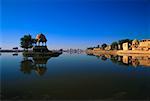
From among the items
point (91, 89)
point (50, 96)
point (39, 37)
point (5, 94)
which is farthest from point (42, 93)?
point (39, 37)

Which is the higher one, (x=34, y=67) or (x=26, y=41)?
(x=26, y=41)

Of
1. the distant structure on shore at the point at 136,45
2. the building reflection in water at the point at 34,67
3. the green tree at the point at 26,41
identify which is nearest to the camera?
the building reflection in water at the point at 34,67

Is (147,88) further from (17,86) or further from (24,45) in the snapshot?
(24,45)

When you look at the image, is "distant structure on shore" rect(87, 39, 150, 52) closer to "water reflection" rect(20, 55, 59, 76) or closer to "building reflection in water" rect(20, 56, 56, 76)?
"water reflection" rect(20, 55, 59, 76)

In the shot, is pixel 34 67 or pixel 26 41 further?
pixel 26 41

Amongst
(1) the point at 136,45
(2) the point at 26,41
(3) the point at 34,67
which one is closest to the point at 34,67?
(3) the point at 34,67

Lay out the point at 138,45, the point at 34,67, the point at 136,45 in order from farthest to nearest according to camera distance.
A: the point at 136,45 → the point at 138,45 → the point at 34,67

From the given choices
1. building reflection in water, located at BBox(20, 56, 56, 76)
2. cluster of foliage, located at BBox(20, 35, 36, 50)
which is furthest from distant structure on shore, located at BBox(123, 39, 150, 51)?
building reflection in water, located at BBox(20, 56, 56, 76)

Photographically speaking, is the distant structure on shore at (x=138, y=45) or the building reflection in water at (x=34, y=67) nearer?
the building reflection in water at (x=34, y=67)

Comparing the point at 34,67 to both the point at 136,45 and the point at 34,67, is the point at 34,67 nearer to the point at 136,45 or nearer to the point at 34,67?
the point at 34,67

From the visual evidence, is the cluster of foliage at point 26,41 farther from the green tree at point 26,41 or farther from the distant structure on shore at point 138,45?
the distant structure on shore at point 138,45

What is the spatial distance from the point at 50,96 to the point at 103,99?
6.88 ft

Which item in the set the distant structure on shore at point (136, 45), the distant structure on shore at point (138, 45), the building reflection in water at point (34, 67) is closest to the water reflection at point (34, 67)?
the building reflection in water at point (34, 67)

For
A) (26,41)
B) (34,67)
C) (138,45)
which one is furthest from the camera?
(138,45)
